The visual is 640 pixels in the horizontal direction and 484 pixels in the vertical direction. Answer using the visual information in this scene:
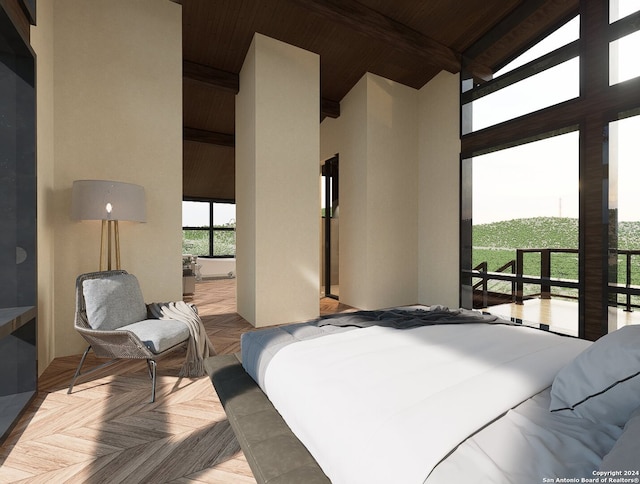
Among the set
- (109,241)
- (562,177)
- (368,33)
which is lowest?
(109,241)

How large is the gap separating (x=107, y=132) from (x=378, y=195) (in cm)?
352

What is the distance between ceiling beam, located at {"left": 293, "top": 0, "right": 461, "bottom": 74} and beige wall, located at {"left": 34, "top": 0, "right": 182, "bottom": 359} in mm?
1611

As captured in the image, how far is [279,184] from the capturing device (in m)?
4.03

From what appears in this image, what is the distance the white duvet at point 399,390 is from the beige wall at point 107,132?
235cm

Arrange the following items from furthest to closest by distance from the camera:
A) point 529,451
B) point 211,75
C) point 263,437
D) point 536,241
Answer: point 211,75, point 536,241, point 263,437, point 529,451

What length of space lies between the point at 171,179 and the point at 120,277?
4.00ft

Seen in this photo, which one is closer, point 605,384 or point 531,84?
point 605,384

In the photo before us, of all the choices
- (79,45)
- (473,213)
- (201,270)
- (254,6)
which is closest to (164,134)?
(79,45)

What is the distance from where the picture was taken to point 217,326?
388 cm

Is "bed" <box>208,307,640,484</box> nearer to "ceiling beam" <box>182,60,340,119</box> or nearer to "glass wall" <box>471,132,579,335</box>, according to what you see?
"glass wall" <box>471,132,579,335</box>

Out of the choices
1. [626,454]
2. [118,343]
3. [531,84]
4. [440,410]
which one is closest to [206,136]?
[118,343]

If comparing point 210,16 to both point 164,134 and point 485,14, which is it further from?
point 485,14

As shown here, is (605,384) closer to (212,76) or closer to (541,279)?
(541,279)

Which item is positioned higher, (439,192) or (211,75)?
(211,75)
